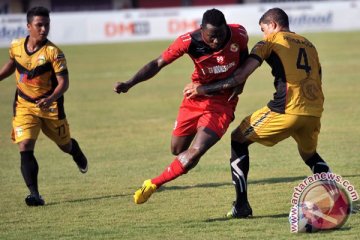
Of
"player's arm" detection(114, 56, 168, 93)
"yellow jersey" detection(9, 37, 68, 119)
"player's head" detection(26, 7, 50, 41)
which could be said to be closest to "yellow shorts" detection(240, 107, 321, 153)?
"player's arm" detection(114, 56, 168, 93)

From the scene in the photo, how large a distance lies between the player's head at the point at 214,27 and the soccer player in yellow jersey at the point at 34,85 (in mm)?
2094

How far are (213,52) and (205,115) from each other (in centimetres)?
69

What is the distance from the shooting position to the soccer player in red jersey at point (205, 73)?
27.5ft

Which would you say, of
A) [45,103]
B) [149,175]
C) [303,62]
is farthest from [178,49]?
[149,175]

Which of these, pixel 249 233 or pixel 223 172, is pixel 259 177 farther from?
pixel 249 233

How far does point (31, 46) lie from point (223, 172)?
339 centimetres

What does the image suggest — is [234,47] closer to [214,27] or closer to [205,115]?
[214,27]

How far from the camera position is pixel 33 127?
32.4 ft

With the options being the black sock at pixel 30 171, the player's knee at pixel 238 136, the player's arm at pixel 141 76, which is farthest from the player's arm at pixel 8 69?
the player's knee at pixel 238 136

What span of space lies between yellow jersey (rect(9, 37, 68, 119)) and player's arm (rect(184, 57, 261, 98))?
1.83 meters

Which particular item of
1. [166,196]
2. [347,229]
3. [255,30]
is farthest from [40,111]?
[255,30]

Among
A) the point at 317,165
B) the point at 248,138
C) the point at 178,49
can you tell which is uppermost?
the point at 178,49

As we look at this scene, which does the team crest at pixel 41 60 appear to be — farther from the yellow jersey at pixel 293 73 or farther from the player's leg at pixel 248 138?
the yellow jersey at pixel 293 73

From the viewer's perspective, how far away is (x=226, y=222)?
8375 mm
